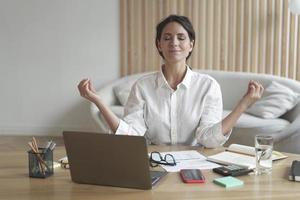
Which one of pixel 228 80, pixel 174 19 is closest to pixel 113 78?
pixel 228 80

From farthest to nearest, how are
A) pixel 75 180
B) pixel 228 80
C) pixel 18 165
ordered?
pixel 228 80 < pixel 18 165 < pixel 75 180

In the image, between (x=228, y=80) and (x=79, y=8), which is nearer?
(x=228, y=80)

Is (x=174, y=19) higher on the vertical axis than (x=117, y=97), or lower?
higher

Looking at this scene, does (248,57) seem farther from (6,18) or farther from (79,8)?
(6,18)

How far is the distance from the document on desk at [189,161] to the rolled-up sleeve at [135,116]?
0.33 meters


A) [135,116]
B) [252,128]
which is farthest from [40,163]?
[252,128]

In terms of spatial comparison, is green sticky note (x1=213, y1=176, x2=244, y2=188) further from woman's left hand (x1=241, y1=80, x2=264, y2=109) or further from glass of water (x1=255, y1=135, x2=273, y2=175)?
woman's left hand (x1=241, y1=80, x2=264, y2=109)

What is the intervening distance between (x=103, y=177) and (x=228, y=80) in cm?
322

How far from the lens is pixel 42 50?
5.15 meters

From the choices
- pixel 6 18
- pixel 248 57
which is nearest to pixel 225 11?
pixel 248 57

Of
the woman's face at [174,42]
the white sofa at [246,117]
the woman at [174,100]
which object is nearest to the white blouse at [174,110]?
the woman at [174,100]

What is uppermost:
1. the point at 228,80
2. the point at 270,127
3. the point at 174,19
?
the point at 174,19

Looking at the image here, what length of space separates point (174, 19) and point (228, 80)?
2319mm

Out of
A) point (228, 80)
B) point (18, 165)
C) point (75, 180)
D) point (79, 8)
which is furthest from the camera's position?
point (79, 8)
